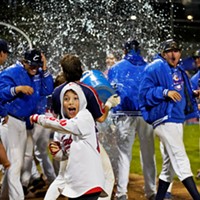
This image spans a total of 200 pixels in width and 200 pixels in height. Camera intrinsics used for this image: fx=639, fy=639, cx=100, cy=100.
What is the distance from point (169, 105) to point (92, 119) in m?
1.75

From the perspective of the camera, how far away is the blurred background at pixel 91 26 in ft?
36.3

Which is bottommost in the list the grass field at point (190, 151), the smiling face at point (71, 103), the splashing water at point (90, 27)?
the grass field at point (190, 151)

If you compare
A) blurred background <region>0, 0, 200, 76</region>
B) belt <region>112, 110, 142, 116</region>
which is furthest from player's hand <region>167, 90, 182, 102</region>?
blurred background <region>0, 0, 200, 76</region>

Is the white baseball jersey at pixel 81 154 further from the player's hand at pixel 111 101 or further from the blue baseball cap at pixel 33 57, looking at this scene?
the blue baseball cap at pixel 33 57

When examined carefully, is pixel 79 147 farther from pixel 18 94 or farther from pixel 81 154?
pixel 18 94

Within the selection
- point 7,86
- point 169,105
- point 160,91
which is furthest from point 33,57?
point 169,105

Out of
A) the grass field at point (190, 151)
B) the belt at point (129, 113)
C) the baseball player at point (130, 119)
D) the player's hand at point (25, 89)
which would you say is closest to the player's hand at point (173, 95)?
the baseball player at point (130, 119)

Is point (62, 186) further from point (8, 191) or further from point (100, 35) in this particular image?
point (100, 35)

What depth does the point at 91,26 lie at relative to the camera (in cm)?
1205

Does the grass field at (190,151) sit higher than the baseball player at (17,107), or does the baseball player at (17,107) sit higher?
the baseball player at (17,107)

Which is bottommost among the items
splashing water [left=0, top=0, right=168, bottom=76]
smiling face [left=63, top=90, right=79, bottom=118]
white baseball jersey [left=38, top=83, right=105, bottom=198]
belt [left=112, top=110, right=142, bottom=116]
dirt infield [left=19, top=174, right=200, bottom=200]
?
dirt infield [left=19, top=174, right=200, bottom=200]

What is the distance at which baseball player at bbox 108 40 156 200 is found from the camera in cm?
773

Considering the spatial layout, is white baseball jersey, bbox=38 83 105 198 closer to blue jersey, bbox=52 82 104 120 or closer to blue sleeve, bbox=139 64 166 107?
blue jersey, bbox=52 82 104 120

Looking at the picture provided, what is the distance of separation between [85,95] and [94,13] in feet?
22.3
